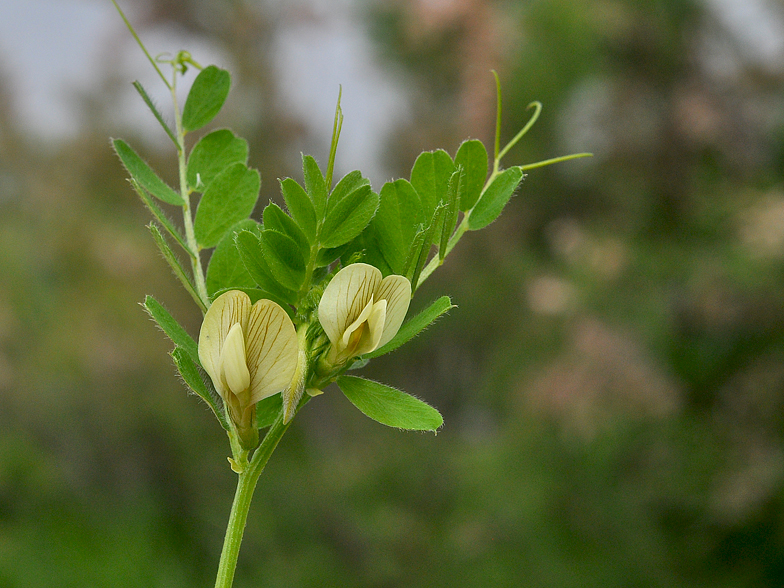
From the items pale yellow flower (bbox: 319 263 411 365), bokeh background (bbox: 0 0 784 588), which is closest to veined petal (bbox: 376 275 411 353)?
pale yellow flower (bbox: 319 263 411 365)

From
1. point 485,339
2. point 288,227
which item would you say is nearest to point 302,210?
point 288,227

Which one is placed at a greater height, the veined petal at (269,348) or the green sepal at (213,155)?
the green sepal at (213,155)

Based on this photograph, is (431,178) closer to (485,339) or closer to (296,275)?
(296,275)

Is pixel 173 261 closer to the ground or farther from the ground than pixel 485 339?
farther from the ground

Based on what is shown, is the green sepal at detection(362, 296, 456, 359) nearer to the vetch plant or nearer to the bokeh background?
the vetch plant

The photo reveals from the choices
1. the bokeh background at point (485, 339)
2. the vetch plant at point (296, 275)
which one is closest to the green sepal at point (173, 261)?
the vetch plant at point (296, 275)

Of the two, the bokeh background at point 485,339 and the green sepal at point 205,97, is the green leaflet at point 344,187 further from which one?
the bokeh background at point 485,339
